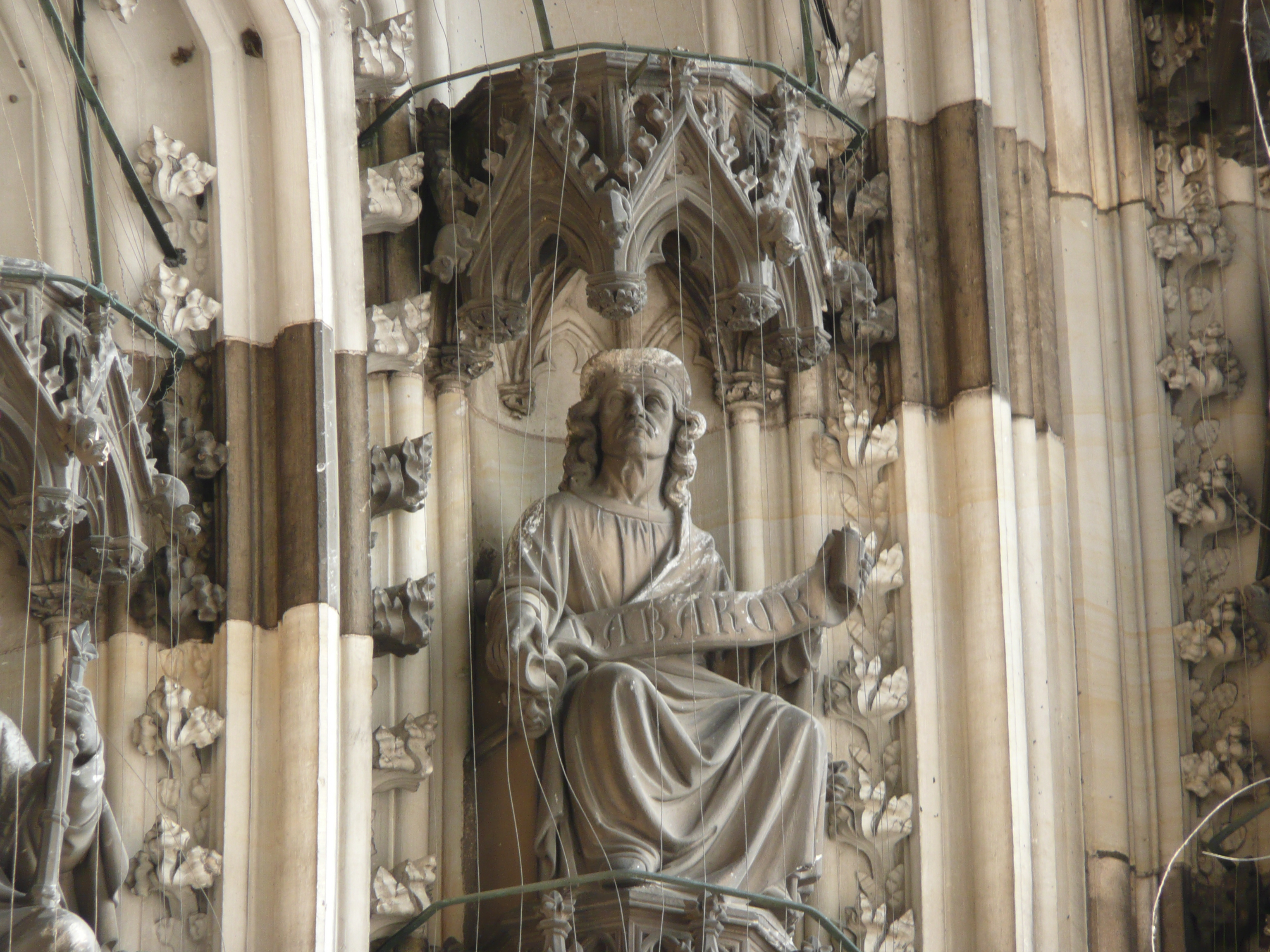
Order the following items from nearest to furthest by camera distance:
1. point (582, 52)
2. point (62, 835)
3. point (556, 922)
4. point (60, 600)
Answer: point (62, 835) → point (60, 600) → point (556, 922) → point (582, 52)

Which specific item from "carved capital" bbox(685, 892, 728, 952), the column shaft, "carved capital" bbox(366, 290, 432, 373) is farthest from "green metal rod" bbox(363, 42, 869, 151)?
"carved capital" bbox(685, 892, 728, 952)

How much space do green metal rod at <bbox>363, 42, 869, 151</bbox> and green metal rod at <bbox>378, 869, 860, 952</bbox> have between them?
6.60 feet

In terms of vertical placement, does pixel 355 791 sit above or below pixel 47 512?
below

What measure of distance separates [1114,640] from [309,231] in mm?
2539

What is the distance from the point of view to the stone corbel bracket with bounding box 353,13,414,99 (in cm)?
730

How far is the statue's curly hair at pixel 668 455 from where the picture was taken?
734 centimetres

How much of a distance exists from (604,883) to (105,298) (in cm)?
184

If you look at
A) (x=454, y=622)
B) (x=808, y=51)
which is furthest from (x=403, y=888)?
(x=808, y=51)

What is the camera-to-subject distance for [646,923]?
21.8ft

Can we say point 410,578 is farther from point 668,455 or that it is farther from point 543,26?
point 543,26

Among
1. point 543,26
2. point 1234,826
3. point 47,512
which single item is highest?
point 543,26

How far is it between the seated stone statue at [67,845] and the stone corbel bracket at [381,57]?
2.04m

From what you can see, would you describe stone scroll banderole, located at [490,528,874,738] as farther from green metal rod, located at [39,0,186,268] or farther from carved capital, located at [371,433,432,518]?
green metal rod, located at [39,0,186,268]

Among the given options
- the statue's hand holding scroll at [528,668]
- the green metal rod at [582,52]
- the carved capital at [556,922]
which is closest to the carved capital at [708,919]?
the carved capital at [556,922]
